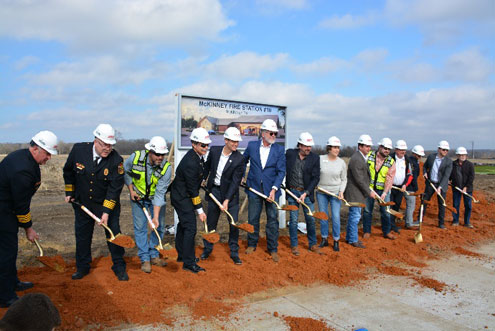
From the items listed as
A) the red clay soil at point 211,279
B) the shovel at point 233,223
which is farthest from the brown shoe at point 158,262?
the shovel at point 233,223

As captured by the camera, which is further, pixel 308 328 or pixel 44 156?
pixel 44 156

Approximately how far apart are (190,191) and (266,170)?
162 centimetres

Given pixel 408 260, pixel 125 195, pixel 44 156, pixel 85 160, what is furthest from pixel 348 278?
pixel 125 195

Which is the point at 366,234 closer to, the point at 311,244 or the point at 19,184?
the point at 311,244

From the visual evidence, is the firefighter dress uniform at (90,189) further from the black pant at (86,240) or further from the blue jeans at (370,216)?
the blue jeans at (370,216)

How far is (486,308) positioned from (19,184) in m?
5.73

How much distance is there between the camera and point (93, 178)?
16.4 feet

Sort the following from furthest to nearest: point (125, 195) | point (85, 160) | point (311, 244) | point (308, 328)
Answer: point (125, 195)
point (311, 244)
point (85, 160)
point (308, 328)

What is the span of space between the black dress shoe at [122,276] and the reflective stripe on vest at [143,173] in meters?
1.12

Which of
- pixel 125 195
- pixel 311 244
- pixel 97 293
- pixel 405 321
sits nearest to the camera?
pixel 405 321

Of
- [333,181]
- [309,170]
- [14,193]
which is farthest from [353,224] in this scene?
[14,193]

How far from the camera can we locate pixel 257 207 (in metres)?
6.52

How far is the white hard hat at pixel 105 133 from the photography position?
4.85 meters

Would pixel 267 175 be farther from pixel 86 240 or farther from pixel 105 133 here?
pixel 86 240
